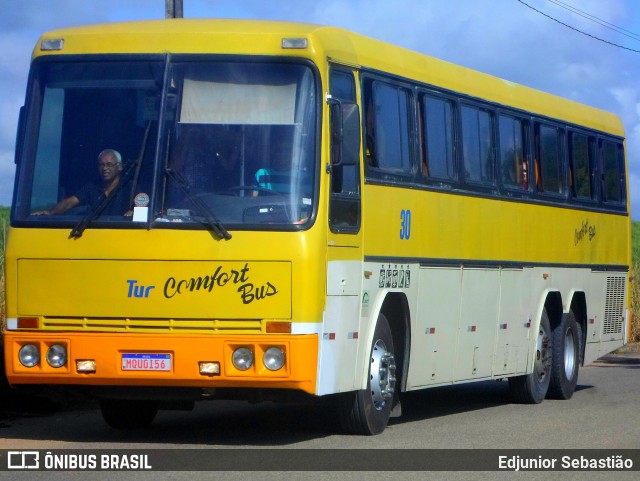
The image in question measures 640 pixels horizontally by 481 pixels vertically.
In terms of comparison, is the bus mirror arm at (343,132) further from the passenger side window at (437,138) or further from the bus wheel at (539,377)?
the bus wheel at (539,377)

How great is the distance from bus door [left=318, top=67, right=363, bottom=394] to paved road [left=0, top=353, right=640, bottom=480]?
70cm

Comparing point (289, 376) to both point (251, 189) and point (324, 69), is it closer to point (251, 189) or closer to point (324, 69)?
point (251, 189)

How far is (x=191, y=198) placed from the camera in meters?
11.3

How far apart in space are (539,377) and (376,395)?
507cm

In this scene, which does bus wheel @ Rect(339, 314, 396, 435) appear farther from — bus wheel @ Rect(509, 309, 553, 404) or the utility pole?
the utility pole

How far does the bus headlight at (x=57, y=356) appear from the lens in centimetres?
1144

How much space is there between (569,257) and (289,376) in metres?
7.70

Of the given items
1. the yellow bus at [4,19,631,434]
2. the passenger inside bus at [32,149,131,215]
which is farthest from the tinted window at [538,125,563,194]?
the passenger inside bus at [32,149,131,215]

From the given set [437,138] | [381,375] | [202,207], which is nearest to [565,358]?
[437,138]

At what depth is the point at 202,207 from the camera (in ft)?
36.9

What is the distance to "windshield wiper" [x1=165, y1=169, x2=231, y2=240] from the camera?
1116cm

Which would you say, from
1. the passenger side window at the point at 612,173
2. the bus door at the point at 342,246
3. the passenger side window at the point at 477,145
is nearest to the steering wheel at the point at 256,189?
the bus door at the point at 342,246

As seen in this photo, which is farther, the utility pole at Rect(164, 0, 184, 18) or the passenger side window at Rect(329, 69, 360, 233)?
the utility pole at Rect(164, 0, 184, 18)

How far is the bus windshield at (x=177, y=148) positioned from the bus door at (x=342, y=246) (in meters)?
0.30
